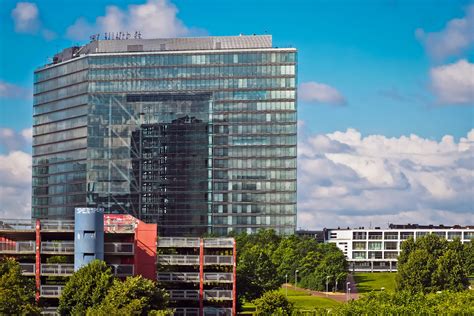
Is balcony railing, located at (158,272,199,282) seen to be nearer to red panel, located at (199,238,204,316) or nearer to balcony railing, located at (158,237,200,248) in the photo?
red panel, located at (199,238,204,316)

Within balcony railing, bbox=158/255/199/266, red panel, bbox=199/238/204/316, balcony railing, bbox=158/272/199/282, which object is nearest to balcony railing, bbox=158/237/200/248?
red panel, bbox=199/238/204/316

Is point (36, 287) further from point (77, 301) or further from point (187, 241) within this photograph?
point (187, 241)

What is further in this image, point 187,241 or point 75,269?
point 187,241

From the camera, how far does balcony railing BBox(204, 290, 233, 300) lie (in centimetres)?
17800

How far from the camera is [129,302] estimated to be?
150 meters

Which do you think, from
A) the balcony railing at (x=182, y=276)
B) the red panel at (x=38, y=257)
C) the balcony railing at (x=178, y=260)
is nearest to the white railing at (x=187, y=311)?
the balcony railing at (x=182, y=276)

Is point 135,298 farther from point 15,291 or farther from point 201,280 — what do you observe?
point 201,280

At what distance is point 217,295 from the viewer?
7023 inches

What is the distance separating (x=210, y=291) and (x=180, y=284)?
5.08 meters

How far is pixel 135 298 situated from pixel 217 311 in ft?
97.1

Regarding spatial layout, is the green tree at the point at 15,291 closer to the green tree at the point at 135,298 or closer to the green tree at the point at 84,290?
the green tree at the point at 84,290

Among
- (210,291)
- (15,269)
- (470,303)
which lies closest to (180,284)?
(210,291)

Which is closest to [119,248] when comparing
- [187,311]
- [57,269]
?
[57,269]

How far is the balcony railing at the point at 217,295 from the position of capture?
17800 centimetres
